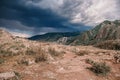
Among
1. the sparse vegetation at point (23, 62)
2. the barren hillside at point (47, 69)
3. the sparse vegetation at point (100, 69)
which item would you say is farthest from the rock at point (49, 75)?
the sparse vegetation at point (100, 69)

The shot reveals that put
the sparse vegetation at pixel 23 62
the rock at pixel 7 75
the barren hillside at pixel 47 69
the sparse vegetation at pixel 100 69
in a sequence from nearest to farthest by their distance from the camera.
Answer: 1. the rock at pixel 7 75
2. the barren hillside at pixel 47 69
3. the sparse vegetation at pixel 100 69
4. the sparse vegetation at pixel 23 62

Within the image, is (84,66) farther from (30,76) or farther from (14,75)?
(14,75)

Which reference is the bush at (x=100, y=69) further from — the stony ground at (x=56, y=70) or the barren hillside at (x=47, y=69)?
the stony ground at (x=56, y=70)

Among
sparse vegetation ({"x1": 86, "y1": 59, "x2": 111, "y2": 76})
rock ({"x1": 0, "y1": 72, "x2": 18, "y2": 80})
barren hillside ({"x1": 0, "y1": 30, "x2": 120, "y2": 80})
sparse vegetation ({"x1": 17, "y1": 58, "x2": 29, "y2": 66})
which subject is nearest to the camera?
rock ({"x1": 0, "y1": 72, "x2": 18, "y2": 80})

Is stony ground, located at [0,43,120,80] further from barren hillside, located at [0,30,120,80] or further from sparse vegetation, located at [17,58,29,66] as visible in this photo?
sparse vegetation, located at [17,58,29,66]

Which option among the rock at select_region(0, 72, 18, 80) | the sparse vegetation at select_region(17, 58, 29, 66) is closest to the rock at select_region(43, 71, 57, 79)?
the rock at select_region(0, 72, 18, 80)

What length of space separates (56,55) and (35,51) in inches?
111

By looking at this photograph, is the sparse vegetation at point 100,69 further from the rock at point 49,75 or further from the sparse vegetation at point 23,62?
the sparse vegetation at point 23,62

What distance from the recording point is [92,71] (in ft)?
55.9

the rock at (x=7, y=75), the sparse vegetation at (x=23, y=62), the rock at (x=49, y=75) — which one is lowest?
the rock at (x=49, y=75)

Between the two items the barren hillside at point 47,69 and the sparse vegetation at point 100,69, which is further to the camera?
the sparse vegetation at point 100,69

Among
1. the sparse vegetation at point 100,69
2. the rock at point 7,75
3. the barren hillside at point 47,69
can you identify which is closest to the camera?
the rock at point 7,75

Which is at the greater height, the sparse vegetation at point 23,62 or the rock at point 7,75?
the sparse vegetation at point 23,62

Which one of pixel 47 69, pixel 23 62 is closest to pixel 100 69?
pixel 47 69
